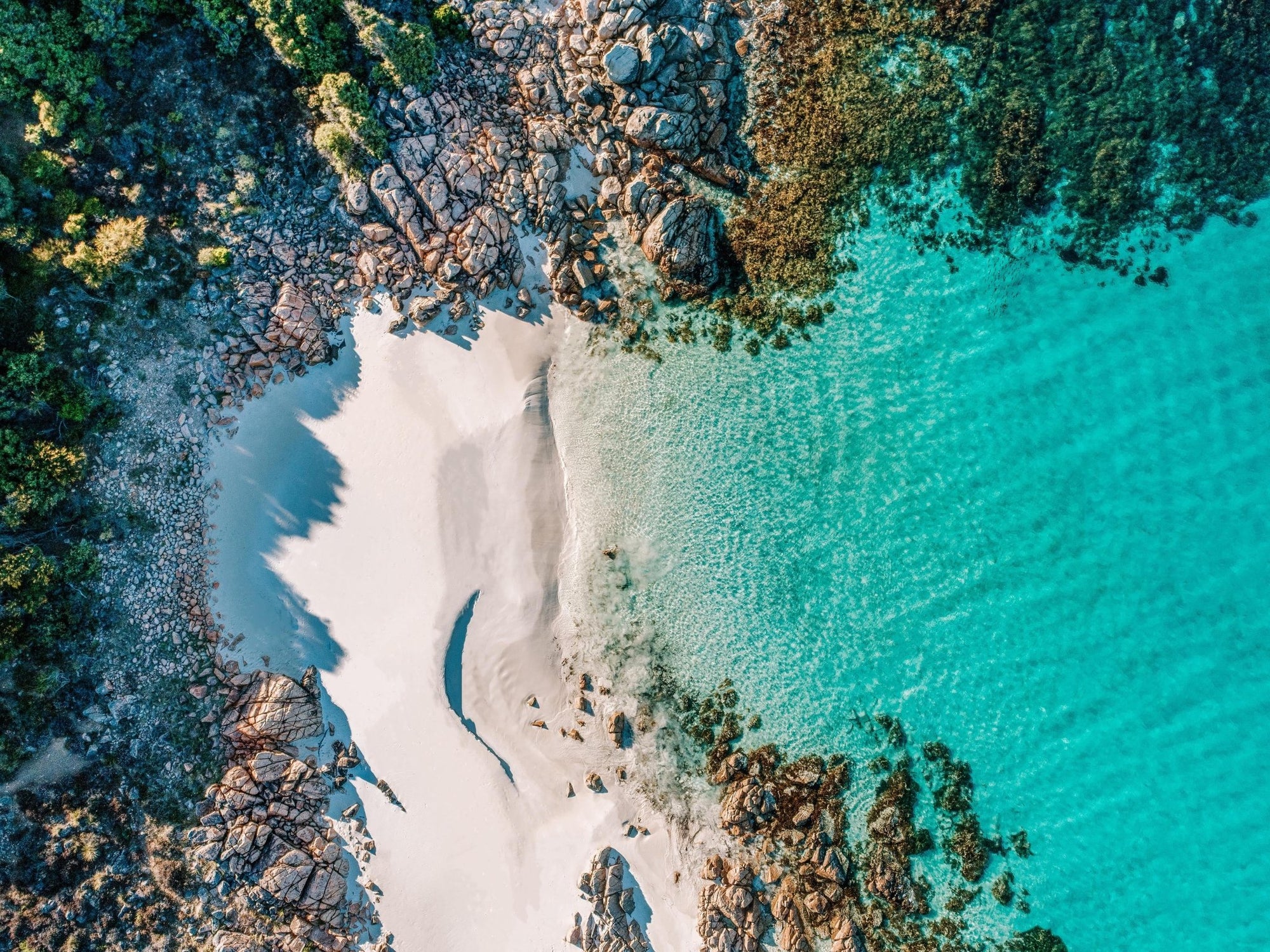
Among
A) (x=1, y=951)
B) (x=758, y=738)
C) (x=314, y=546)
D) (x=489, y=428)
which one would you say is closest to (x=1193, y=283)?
(x=758, y=738)

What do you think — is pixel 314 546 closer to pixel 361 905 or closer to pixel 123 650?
pixel 123 650

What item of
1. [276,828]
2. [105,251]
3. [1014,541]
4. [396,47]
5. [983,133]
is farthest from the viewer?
[983,133]

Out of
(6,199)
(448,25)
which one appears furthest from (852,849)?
(6,199)

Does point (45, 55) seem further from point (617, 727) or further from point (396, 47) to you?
point (617, 727)

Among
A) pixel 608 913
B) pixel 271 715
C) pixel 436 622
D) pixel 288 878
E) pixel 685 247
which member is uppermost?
pixel 685 247

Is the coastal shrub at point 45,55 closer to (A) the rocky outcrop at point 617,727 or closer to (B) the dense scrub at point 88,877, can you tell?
(B) the dense scrub at point 88,877

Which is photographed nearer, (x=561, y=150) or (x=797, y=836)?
(x=797, y=836)

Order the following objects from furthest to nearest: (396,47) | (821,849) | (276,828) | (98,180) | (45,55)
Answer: (821,849)
(276,828)
(396,47)
(98,180)
(45,55)
